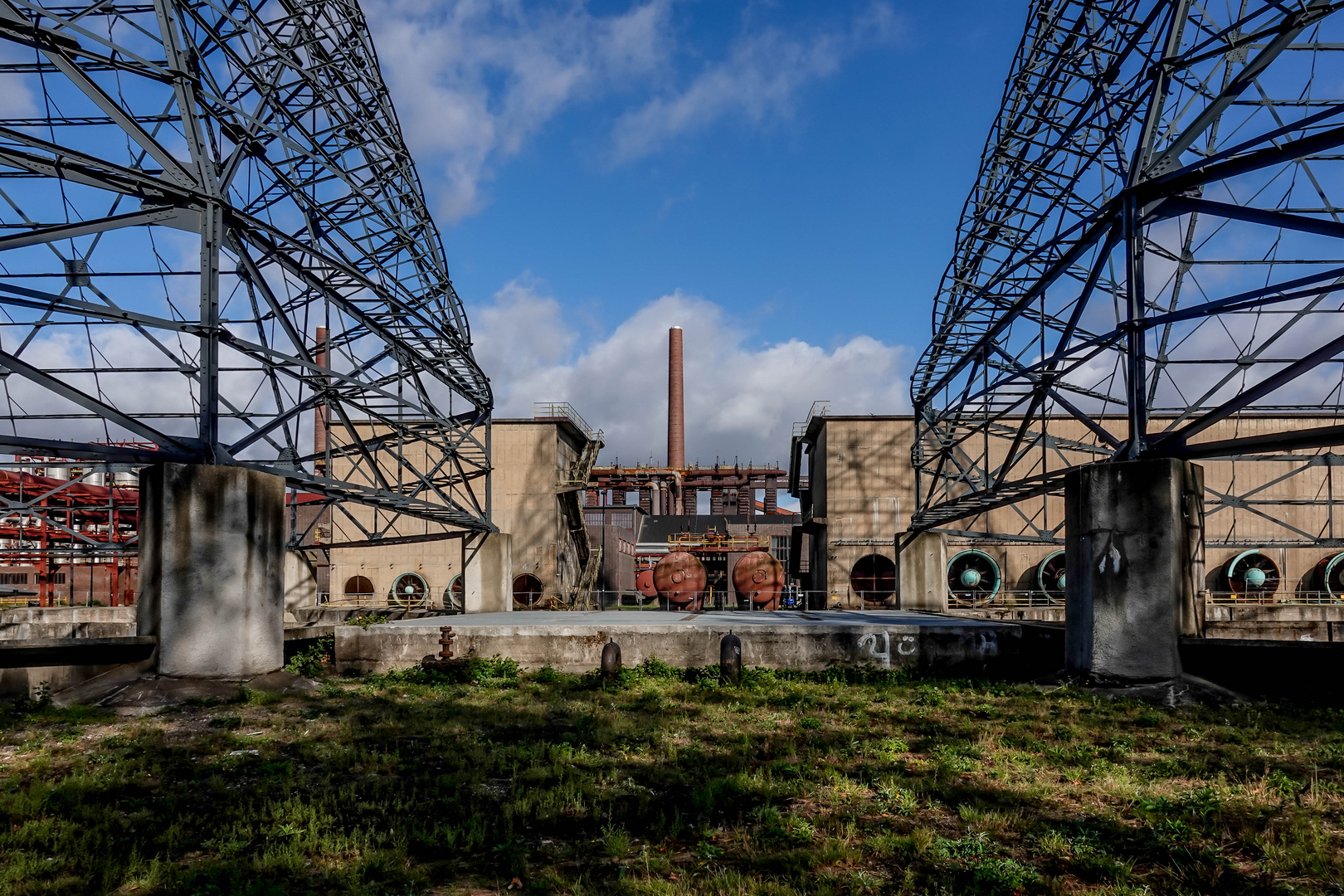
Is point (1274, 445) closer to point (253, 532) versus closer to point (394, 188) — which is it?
point (253, 532)

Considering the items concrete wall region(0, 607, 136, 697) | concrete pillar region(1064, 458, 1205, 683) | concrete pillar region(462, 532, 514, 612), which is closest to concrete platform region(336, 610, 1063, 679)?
concrete pillar region(1064, 458, 1205, 683)

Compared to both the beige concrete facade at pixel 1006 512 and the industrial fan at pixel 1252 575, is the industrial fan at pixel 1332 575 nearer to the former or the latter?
the beige concrete facade at pixel 1006 512

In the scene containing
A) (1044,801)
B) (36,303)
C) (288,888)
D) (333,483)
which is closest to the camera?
(288,888)

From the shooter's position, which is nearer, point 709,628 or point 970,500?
point 709,628

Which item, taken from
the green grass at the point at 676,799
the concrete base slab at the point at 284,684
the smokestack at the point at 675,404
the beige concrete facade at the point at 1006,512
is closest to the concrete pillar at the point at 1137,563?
the green grass at the point at 676,799

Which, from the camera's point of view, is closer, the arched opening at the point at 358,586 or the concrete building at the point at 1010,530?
the concrete building at the point at 1010,530

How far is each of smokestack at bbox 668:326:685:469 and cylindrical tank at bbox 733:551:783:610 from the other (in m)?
16.6

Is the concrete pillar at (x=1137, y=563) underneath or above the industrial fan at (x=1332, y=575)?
above

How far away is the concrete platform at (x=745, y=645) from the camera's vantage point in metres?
15.0

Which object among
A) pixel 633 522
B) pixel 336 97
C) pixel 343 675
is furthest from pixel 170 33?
pixel 633 522

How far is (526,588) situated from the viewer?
3694 cm

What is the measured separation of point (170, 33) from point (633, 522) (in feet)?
148

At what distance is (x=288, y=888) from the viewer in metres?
5.00

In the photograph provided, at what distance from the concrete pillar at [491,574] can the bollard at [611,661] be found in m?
12.9
